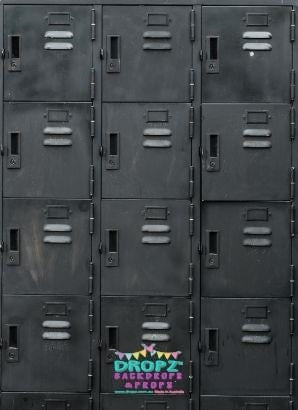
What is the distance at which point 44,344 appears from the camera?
5.46 metres

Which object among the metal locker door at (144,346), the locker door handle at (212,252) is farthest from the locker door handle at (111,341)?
the locker door handle at (212,252)

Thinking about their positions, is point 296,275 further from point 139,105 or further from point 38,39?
point 38,39

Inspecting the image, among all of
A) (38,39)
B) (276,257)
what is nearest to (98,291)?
(276,257)

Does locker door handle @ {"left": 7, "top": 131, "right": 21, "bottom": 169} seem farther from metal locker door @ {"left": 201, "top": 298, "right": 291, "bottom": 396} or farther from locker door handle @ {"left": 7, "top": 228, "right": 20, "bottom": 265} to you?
metal locker door @ {"left": 201, "top": 298, "right": 291, "bottom": 396}

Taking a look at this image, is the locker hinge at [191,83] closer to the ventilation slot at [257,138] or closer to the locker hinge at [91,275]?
the ventilation slot at [257,138]

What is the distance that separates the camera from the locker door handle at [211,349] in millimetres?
5441

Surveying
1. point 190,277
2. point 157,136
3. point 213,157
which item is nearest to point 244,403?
point 190,277

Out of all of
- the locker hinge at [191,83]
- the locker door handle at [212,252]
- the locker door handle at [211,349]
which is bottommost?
the locker door handle at [211,349]

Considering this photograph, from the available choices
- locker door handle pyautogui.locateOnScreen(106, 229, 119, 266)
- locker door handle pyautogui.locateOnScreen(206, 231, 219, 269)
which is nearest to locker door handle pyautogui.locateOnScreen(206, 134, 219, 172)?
locker door handle pyautogui.locateOnScreen(206, 231, 219, 269)

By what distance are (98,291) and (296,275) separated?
1348mm

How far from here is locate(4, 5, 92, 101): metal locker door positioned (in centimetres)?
543

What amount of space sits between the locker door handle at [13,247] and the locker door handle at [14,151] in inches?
17.4

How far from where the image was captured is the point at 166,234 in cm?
544

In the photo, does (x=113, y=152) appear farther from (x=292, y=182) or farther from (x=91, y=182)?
(x=292, y=182)
